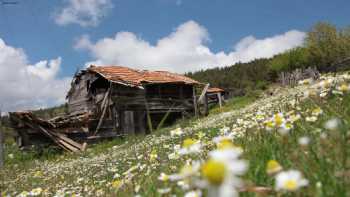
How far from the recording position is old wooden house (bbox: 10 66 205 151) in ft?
73.3

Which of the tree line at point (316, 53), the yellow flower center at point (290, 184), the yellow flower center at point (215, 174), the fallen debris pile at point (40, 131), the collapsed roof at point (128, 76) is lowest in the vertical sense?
the fallen debris pile at point (40, 131)

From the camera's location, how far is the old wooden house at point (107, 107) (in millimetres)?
22328

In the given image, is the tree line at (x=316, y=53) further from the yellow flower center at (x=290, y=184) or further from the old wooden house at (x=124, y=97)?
the yellow flower center at (x=290, y=184)

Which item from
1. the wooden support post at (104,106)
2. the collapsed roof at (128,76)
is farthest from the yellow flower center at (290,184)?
the collapsed roof at (128,76)

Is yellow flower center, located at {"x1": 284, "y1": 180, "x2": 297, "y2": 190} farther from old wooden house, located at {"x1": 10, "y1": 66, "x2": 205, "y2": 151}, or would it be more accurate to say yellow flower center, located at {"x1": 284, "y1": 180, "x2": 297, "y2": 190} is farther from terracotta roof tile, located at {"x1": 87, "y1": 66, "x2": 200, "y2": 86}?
terracotta roof tile, located at {"x1": 87, "y1": 66, "x2": 200, "y2": 86}

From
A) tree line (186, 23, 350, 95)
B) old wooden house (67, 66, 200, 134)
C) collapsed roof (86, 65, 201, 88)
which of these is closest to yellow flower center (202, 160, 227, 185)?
old wooden house (67, 66, 200, 134)

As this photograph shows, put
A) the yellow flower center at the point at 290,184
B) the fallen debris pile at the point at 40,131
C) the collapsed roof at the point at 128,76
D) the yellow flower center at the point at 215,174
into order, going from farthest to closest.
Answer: the collapsed roof at the point at 128,76, the fallen debris pile at the point at 40,131, the yellow flower center at the point at 290,184, the yellow flower center at the point at 215,174

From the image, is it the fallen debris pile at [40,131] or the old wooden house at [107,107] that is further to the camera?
the old wooden house at [107,107]

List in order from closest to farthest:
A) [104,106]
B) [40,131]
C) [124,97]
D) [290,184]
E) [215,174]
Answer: [215,174]
[290,184]
[40,131]
[104,106]
[124,97]

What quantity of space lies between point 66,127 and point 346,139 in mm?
23346

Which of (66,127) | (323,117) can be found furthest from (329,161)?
(66,127)

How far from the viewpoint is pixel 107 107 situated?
82.2 ft

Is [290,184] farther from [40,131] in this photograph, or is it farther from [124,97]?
[124,97]

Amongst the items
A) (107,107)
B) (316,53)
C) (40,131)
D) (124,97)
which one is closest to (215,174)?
(40,131)
